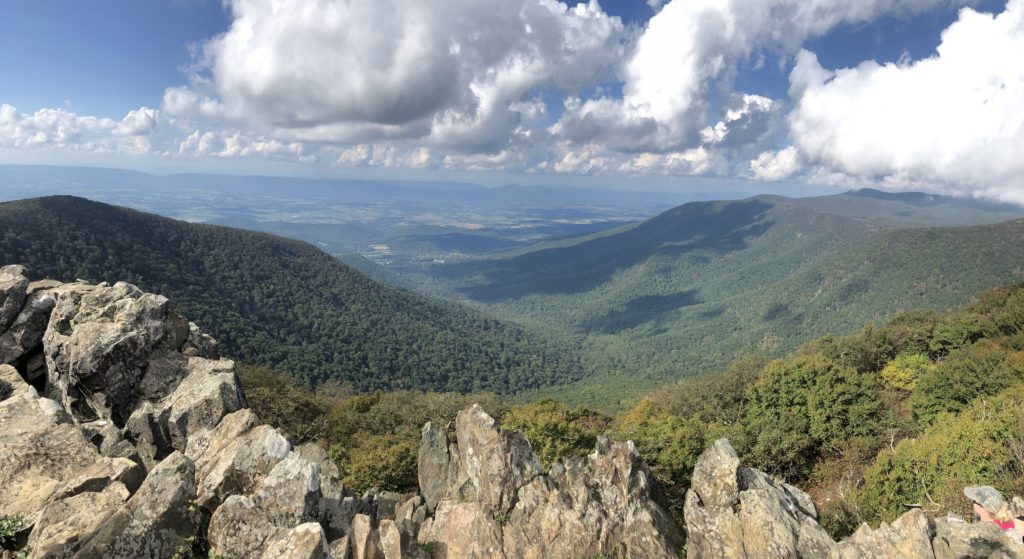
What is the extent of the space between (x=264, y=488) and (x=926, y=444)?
35.1m

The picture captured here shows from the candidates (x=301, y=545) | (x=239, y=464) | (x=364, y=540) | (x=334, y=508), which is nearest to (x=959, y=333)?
(x=364, y=540)

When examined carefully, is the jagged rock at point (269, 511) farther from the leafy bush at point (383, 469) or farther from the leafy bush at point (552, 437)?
the leafy bush at point (552, 437)

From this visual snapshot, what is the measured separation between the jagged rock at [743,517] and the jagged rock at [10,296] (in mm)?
36262

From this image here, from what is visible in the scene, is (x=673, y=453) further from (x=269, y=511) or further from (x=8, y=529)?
(x=8, y=529)

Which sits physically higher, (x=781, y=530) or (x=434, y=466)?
(x=781, y=530)

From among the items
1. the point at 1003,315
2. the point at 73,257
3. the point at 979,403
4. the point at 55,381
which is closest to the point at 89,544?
the point at 55,381

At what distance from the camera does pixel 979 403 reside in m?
34.5

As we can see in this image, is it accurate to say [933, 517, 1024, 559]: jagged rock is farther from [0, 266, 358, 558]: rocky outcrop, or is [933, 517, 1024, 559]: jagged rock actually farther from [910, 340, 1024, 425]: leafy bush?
[910, 340, 1024, 425]: leafy bush

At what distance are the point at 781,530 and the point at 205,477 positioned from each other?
772 inches

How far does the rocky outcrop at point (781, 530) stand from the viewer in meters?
13.1

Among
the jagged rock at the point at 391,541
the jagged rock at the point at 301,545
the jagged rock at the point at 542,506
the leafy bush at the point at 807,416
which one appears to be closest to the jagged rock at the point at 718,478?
the jagged rock at the point at 542,506

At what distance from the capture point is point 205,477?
47.8 feet

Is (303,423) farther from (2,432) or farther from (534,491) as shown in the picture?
(534,491)

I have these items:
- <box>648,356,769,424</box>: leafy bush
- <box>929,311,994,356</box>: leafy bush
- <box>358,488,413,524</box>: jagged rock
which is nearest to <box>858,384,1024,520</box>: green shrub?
<box>358,488,413,524</box>: jagged rock
